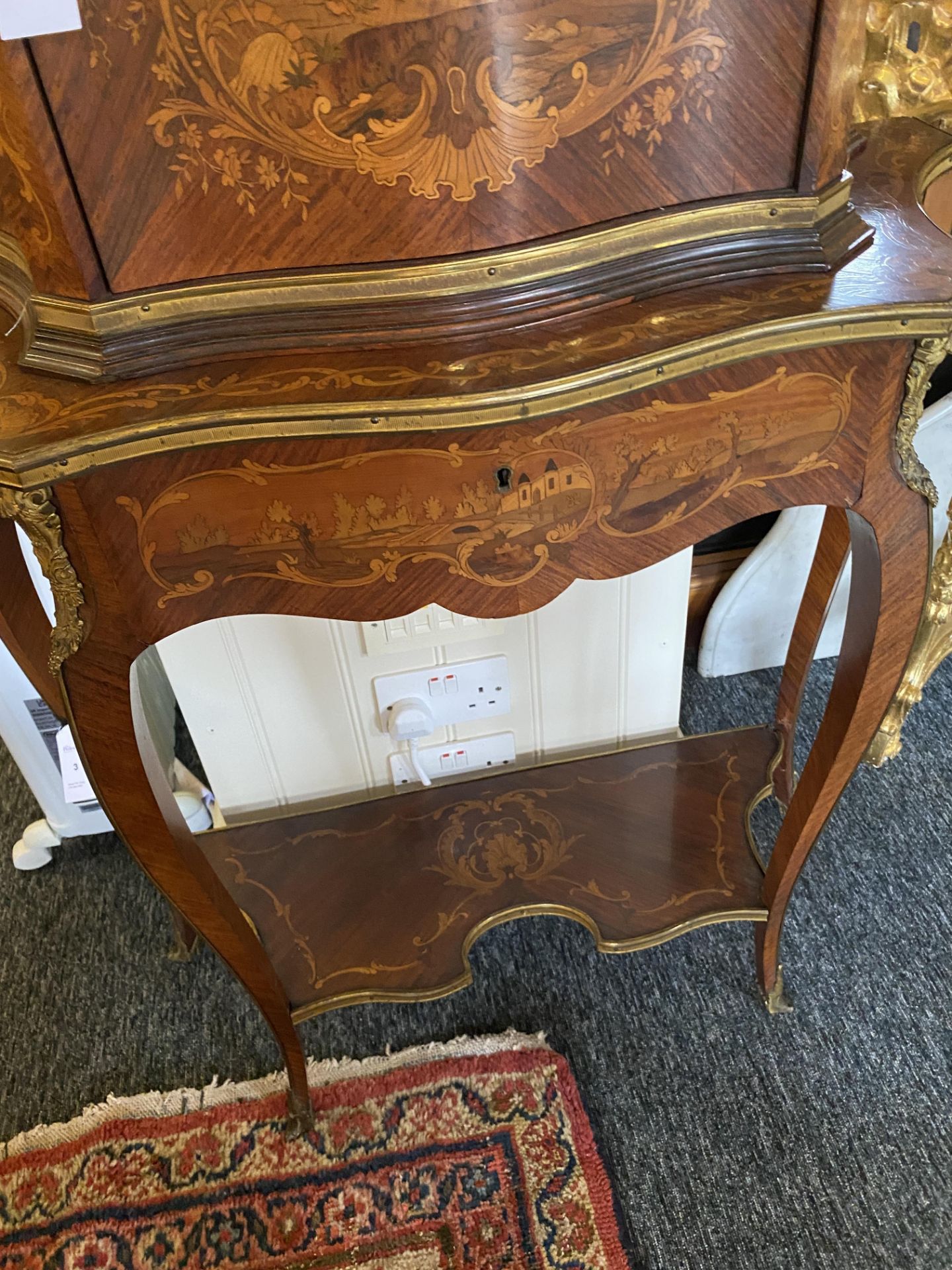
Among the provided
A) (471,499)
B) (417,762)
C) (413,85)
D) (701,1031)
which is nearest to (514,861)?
(417,762)

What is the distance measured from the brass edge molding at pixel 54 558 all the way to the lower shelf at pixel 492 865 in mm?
552

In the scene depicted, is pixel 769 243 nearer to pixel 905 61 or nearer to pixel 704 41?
pixel 704 41

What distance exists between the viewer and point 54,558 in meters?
0.64

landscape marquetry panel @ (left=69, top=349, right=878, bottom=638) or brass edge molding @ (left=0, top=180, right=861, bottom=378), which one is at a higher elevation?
brass edge molding @ (left=0, top=180, right=861, bottom=378)

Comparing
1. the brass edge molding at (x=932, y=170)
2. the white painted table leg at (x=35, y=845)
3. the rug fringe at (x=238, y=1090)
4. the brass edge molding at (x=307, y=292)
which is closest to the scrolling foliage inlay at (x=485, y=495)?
the brass edge molding at (x=307, y=292)

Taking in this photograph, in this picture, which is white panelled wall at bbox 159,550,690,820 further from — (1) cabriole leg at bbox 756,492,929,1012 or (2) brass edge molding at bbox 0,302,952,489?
(2) brass edge molding at bbox 0,302,952,489

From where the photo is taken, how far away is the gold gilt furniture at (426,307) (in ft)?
1.90

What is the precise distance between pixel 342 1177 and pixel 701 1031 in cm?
46

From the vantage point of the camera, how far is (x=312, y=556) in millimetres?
673

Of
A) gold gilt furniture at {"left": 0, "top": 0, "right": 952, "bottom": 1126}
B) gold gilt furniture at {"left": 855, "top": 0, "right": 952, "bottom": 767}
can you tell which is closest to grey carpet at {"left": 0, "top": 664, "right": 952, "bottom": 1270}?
gold gilt furniture at {"left": 855, "top": 0, "right": 952, "bottom": 767}

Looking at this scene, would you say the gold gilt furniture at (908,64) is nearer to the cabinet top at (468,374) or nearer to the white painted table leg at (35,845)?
the cabinet top at (468,374)

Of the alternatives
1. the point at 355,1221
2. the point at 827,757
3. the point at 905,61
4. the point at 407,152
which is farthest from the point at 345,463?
the point at 355,1221

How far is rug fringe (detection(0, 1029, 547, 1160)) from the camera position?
1.13 meters

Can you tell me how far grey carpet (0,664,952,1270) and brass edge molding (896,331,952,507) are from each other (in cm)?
72
